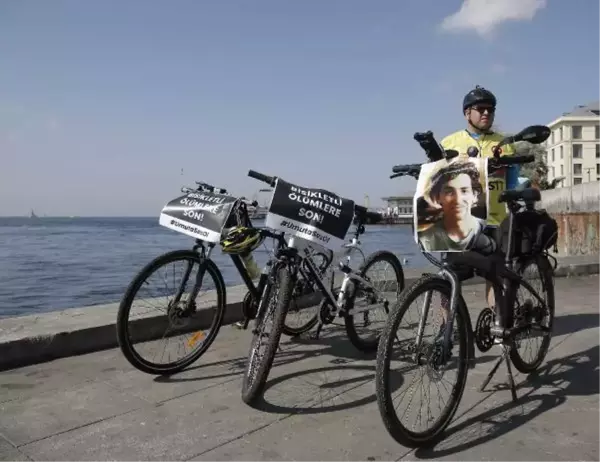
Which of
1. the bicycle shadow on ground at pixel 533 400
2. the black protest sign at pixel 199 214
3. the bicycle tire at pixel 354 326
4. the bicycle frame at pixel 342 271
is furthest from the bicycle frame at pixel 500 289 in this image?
the black protest sign at pixel 199 214

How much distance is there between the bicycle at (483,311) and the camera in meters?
2.67

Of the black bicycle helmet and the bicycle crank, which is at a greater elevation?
the black bicycle helmet

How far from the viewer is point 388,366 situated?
2.59 meters

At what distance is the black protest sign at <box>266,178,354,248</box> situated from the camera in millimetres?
3768

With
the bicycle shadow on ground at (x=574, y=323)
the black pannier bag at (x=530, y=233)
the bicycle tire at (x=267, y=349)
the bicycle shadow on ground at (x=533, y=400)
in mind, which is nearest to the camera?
the bicycle shadow on ground at (x=533, y=400)

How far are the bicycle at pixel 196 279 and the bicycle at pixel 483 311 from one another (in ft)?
4.10

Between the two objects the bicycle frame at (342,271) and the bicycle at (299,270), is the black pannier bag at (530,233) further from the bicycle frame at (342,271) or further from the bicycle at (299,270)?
the bicycle frame at (342,271)

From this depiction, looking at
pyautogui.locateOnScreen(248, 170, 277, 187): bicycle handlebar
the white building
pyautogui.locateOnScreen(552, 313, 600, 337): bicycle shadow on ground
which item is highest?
the white building

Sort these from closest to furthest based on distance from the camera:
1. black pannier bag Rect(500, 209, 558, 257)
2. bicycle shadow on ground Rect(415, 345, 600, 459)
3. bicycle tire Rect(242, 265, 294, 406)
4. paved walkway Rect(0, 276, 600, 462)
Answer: paved walkway Rect(0, 276, 600, 462), bicycle shadow on ground Rect(415, 345, 600, 459), bicycle tire Rect(242, 265, 294, 406), black pannier bag Rect(500, 209, 558, 257)

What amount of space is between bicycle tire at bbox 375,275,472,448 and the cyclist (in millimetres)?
776

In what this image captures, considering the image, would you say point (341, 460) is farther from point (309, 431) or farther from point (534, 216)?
point (534, 216)

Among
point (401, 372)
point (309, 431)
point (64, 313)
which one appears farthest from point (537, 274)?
point (64, 313)

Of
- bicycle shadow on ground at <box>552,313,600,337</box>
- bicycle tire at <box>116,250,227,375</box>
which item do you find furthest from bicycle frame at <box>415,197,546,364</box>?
bicycle shadow on ground at <box>552,313,600,337</box>

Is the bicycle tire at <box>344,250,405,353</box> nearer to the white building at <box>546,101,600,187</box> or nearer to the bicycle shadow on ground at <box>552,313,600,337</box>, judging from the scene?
the bicycle shadow on ground at <box>552,313,600,337</box>
